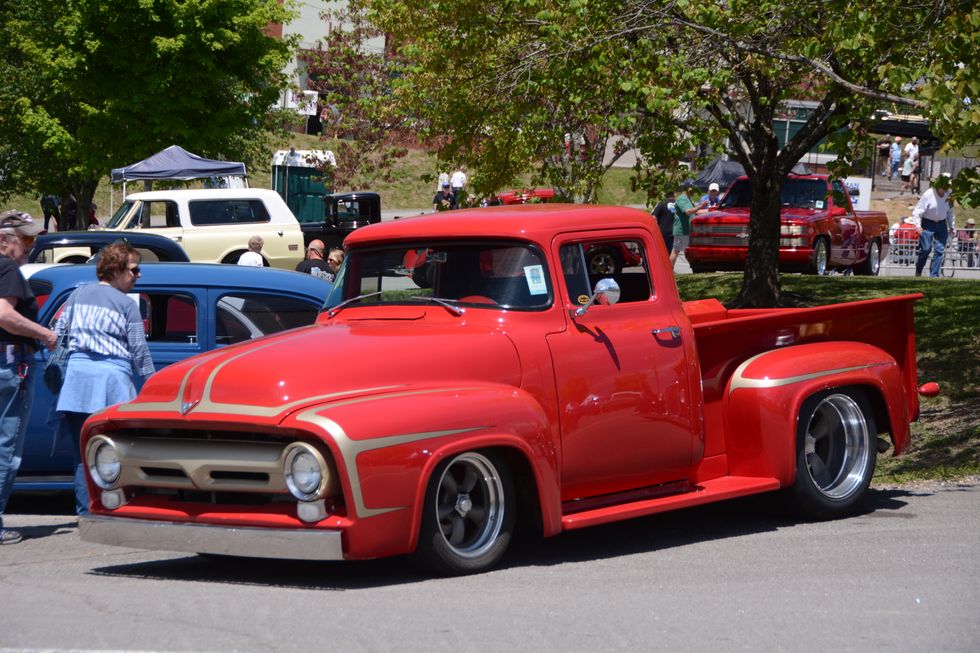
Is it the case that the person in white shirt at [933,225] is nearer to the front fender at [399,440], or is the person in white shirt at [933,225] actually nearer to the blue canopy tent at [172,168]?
the blue canopy tent at [172,168]

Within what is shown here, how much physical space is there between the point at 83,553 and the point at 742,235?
17933 mm

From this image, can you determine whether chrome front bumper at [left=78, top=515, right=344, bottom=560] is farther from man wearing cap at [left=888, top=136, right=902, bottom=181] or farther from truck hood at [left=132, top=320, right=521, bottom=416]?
man wearing cap at [left=888, top=136, right=902, bottom=181]

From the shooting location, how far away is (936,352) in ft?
49.3

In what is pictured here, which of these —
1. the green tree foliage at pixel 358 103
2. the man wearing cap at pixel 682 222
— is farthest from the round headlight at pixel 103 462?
the man wearing cap at pixel 682 222

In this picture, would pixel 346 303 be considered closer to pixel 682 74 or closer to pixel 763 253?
pixel 682 74

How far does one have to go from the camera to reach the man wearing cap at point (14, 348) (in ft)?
25.8

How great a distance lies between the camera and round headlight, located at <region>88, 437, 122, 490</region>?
270 inches

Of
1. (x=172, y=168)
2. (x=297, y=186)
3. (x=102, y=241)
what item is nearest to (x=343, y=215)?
(x=172, y=168)

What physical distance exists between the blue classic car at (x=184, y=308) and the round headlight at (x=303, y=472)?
3.29 m

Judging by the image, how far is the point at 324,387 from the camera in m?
6.41

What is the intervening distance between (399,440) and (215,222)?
19.9 meters

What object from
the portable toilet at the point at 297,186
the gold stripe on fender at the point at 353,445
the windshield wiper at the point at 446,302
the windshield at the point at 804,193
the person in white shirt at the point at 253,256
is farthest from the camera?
the portable toilet at the point at 297,186

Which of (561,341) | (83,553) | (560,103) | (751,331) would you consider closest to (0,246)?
(83,553)

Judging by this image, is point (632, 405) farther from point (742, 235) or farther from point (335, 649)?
point (742, 235)
